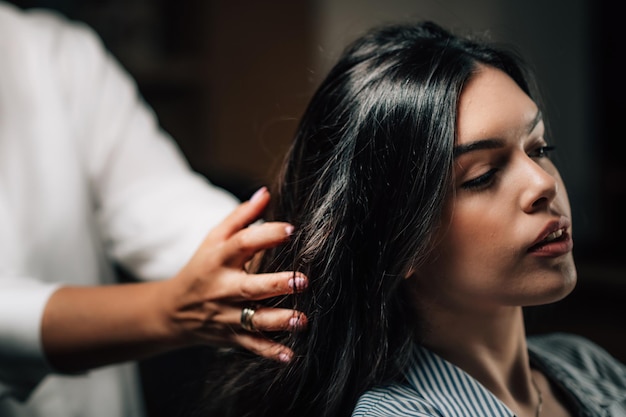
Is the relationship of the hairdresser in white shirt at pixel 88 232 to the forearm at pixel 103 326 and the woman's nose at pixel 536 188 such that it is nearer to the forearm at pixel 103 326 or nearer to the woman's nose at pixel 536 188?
the forearm at pixel 103 326

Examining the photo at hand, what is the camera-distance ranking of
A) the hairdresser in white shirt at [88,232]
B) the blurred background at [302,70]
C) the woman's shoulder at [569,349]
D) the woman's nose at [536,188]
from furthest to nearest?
the blurred background at [302,70], the woman's shoulder at [569,349], the hairdresser in white shirt at [88,232], the woman's nose at [536,188]

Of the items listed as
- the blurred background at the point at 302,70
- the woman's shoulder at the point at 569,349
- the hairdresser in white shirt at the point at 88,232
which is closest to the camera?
the hairdresser in white shirt at the point at 88,232

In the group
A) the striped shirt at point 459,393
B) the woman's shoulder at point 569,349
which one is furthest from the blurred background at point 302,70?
the striped shirt at point 459,393

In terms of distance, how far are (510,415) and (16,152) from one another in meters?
0.79

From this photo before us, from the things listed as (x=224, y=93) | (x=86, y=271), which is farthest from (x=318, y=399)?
(x=224, y=93)

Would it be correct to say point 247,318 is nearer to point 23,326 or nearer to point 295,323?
point 295,323

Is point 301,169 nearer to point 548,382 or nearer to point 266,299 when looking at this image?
point 266,299

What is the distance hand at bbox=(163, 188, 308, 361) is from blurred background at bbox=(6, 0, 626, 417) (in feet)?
4.19

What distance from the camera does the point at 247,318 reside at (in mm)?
725

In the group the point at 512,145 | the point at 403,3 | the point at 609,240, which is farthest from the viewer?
the point at 609,240

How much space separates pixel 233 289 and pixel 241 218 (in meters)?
0.08

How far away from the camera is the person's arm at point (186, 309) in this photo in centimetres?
71

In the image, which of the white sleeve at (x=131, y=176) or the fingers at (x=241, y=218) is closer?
the fingers at (x=241, y=218)

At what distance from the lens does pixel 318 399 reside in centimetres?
76
